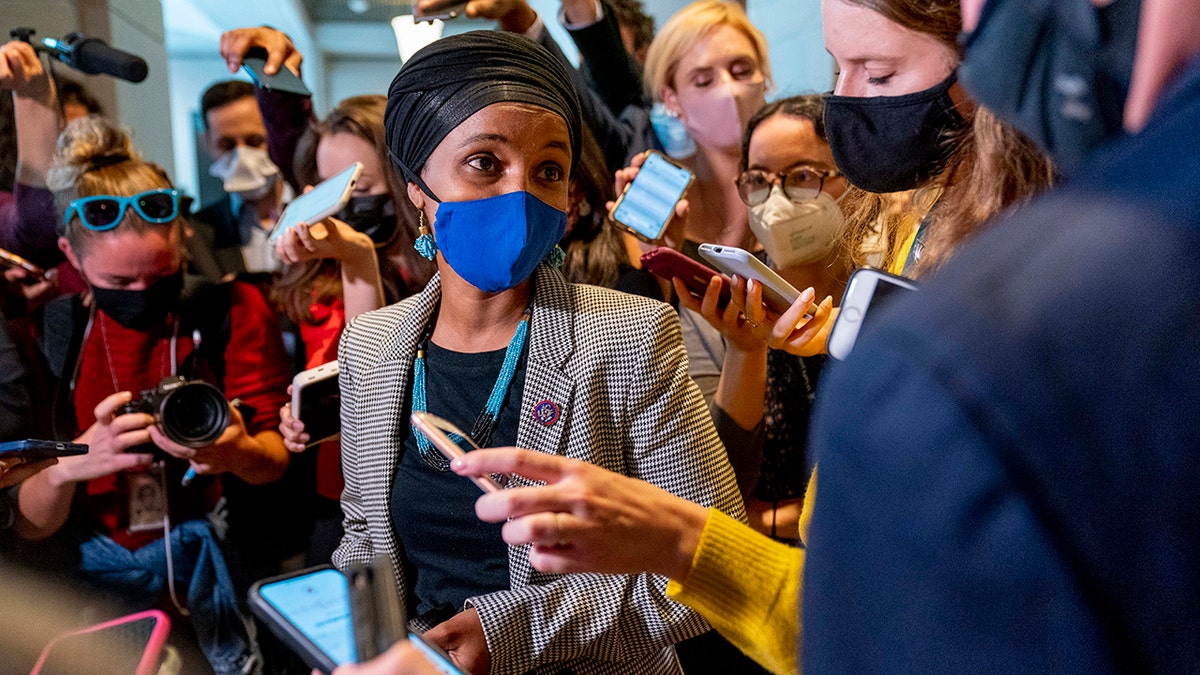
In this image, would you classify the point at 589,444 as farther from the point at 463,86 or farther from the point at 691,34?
the point at 691,34

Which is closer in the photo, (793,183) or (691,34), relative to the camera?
(793,183)

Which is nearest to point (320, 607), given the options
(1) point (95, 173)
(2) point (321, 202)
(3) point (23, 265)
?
(2) point (321, 202)

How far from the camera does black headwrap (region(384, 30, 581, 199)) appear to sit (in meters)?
1.61

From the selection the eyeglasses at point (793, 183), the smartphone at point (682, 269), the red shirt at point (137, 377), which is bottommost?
the red shirt at point (137, 377)

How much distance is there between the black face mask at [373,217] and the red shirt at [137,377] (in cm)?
43

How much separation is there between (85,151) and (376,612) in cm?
231

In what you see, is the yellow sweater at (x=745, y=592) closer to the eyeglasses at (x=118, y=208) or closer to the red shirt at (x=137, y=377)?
the red shirt at (x=137, y=377)

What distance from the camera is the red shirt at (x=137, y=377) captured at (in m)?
2.38

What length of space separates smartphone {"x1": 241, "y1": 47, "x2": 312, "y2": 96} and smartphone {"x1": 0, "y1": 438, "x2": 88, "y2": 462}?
1.26 meters

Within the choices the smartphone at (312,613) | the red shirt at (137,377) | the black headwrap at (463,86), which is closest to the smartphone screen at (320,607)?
the smartphone at (312,613)

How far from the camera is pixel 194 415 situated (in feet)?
7.07

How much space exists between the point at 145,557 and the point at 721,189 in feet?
6.46

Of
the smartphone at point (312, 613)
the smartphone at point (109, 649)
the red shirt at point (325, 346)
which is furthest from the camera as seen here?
the red shirt at point (325, 346)

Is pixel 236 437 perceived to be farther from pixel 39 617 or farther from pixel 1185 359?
pixel 1185 359
